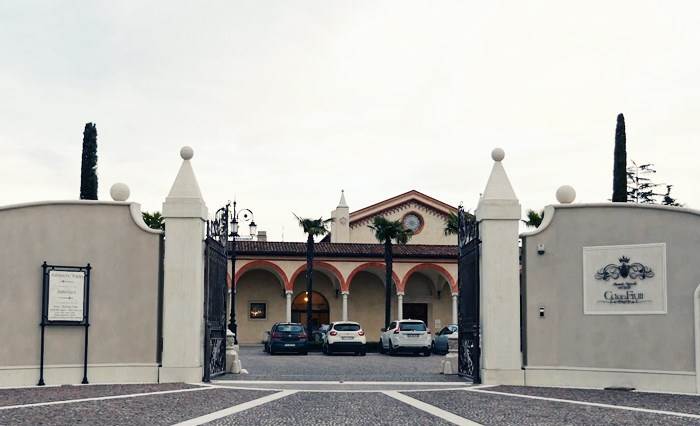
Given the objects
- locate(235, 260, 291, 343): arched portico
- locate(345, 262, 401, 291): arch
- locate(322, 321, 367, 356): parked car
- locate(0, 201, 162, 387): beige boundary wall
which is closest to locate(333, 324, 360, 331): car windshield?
locate(322, 321, 367, 356): parked car

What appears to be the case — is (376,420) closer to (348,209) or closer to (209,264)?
(209,264)

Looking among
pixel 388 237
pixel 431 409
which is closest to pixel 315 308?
pixel 388 237

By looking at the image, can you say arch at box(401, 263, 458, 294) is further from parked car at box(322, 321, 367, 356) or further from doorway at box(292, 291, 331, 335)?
parked car at box(322, 321, 367, 356)

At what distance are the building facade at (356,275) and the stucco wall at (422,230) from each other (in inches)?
2.2

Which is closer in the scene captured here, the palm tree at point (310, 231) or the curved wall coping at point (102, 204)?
the curved wall coping at point (102, 204)

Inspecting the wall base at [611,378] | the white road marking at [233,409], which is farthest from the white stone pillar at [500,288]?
the white road marking at [233,409]

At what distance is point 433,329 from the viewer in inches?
1827

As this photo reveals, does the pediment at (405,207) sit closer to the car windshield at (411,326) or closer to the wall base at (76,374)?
the car windshield at (411,326)

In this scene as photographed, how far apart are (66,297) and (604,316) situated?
383 inches

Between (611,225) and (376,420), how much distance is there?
717 cm

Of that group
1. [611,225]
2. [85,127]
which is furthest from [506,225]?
[85,127]

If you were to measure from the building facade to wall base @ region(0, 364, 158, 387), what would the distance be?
26342mm

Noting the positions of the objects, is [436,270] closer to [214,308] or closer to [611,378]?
[214,308]

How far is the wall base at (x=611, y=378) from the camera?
14477mm
